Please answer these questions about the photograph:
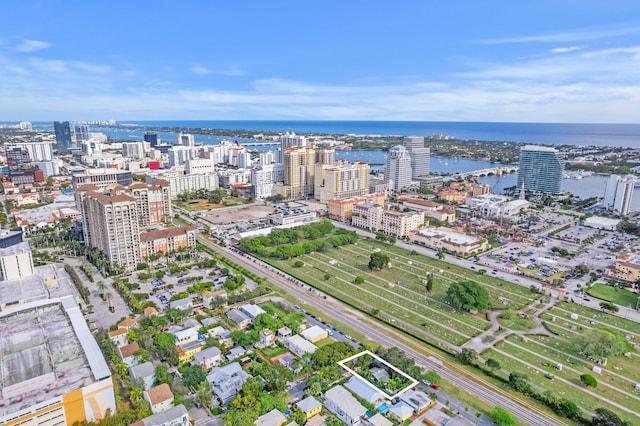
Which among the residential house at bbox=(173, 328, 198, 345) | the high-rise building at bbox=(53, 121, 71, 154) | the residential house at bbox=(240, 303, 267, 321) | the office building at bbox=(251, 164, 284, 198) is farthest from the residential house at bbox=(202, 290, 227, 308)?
the high-rise building at bbox=(53, 121, 71, 154)

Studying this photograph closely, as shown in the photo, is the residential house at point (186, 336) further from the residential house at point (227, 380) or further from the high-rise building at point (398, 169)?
the high-rise building at point (398, 169)

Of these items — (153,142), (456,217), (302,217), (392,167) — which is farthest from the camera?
(153,142)

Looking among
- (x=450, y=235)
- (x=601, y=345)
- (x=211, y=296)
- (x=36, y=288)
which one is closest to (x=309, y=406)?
(x=211, y=296)

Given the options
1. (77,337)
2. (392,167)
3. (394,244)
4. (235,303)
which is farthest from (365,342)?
(392,167)

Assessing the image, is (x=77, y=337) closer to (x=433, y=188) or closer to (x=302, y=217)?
(x=302, y=217)

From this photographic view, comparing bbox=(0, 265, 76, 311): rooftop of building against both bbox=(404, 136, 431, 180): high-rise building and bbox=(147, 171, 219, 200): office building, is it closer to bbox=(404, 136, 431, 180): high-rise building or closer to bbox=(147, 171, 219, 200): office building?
bbox=(147, 171, 219, 200): office building

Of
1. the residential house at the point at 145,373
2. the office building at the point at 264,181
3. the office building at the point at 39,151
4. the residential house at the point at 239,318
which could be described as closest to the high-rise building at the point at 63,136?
the office building at the point at 39,151
